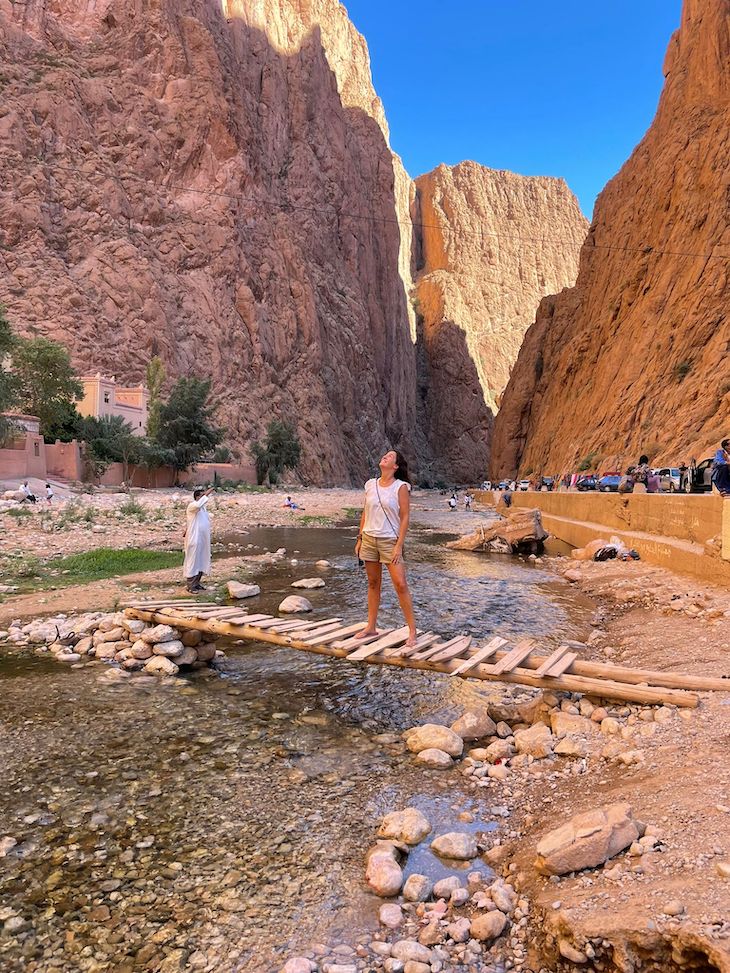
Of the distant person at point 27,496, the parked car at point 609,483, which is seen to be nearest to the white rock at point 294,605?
the distant person at point 27,496

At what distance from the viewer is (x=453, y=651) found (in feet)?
19.2

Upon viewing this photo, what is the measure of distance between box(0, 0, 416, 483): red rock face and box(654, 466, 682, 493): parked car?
1475 inches

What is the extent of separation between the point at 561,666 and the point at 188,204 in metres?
60.2

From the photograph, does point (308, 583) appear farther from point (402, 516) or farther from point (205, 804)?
point (205, 804)

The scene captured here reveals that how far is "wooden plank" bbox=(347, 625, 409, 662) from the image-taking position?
5805mm

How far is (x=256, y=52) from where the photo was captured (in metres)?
67.2

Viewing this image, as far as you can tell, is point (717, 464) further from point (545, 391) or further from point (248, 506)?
point (545, 391)

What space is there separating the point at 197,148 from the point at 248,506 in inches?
1628

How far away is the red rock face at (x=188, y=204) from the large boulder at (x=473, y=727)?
48.1 meters

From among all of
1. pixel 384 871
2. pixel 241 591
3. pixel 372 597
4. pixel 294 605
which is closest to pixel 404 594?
pixel 372 597

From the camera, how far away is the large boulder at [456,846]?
11.5 feet

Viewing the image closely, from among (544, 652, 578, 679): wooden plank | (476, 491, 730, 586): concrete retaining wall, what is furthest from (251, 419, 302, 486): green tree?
(544, 652, 578, 679): wooden plank

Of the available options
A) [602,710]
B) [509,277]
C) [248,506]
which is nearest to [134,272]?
[248,506]

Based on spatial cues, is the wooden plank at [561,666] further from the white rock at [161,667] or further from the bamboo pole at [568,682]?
the white rock at [161,667]
